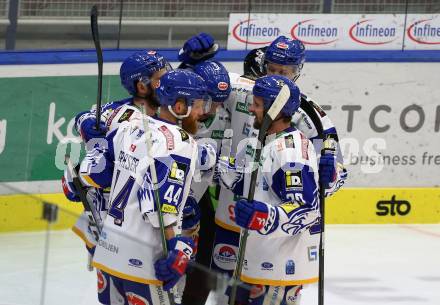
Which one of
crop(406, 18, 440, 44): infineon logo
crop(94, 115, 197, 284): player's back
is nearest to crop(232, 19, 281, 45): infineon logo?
crop(406, 18, 440, 44): infineon logo

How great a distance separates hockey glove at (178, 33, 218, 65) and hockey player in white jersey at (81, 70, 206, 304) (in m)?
1.07

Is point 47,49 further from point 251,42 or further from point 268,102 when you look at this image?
point 268,102

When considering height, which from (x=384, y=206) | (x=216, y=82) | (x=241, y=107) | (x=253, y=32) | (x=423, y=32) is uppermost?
(x=423, y=32)

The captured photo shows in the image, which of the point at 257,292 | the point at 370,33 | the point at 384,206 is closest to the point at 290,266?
the point at 257,292

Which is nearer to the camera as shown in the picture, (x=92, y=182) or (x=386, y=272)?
(x=92, y=182)

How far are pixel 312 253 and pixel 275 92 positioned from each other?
0.66m

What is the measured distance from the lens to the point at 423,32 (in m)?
7.78

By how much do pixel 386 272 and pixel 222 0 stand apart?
2428mm

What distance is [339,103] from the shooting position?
7.60 meters

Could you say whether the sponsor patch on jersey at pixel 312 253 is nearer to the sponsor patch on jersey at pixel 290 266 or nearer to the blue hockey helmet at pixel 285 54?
the sponsor patch on jersey at pixel 290 266

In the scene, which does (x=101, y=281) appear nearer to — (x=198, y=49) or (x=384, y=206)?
(x=198, y=49)

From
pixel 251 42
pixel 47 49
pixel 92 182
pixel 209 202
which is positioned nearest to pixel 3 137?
pixel 47 49

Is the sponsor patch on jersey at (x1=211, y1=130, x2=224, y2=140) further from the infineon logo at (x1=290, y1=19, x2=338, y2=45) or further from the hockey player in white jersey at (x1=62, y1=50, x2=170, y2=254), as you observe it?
the infineon logo at (x1=290, y1=19, x2=338, y2=45)

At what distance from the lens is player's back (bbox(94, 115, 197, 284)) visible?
3.54 metres
